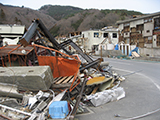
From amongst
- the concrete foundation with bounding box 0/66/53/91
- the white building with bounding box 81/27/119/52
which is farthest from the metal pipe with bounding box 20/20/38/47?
the white building with bounding box 81/27/119/52

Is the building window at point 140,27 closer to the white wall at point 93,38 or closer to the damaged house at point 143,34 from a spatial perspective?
the damaged house at point 143,34

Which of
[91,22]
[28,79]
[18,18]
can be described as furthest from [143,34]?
[18,18]

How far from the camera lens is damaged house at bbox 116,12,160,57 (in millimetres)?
26369

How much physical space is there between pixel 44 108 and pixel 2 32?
1637cm

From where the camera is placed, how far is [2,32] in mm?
17000

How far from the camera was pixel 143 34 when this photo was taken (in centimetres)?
2936

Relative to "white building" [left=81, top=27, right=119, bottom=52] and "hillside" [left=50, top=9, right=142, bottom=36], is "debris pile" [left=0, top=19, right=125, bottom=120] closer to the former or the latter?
"white building" [left=81, top=27, right=119, bottom=52]

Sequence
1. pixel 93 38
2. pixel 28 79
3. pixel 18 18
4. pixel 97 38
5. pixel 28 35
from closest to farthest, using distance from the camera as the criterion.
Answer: pixel 28 79 < pixel 28 35 < pixel 93 38 < pixel 97 38 < pixel 18 18

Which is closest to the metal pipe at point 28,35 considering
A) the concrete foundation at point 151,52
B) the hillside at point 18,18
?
the concrete foundation at point 151,52

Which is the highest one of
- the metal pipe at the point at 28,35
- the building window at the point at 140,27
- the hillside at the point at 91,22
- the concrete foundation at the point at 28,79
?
the hillside at the point at 91,22

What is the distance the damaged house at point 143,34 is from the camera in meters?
26.4

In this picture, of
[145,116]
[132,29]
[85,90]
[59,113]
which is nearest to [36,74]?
[59,113]

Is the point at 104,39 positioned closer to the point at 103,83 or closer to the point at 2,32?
the point at 2,32

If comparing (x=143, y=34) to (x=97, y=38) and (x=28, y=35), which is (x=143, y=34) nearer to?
(x=97, y=38)
